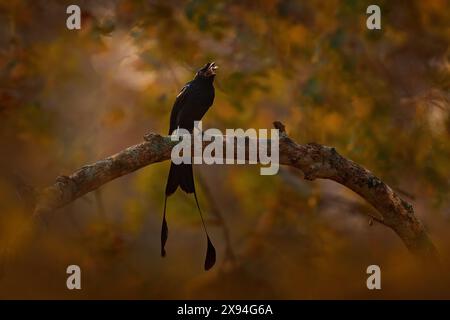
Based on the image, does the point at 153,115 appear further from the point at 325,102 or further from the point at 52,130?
the point at 325,102

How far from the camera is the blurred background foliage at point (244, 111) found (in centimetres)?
618

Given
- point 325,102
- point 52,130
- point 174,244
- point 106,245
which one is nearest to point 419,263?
point 325,102

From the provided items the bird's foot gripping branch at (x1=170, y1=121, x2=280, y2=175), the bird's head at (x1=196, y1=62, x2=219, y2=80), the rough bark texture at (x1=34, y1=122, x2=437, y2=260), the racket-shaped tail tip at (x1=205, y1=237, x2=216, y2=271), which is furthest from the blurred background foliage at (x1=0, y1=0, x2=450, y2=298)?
the bird's foot gripping branch at (x1=170, y1=121, x2=280, y2=175)

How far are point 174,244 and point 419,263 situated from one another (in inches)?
214

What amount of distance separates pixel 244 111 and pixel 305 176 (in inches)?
121

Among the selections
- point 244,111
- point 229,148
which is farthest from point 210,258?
point 244,111

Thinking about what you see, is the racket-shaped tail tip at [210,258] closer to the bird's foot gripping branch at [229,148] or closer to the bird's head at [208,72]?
the bird's foot gripping branch at [229,148]

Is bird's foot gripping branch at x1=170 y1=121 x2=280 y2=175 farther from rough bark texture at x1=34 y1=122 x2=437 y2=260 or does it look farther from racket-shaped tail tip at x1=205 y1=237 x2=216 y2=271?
racket-shaped tail tip at x1=205 y1=237 x2=216 y2=271

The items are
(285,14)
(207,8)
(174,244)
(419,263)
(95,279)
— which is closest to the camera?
(419,263)

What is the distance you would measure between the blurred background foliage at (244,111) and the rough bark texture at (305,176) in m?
1.83

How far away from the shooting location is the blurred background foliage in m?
6.18

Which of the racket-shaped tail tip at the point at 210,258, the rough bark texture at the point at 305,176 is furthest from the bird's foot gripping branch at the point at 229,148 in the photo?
the racket-shaped tail tip at the point at 210,258

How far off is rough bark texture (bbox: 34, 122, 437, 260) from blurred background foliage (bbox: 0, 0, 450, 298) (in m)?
1.83

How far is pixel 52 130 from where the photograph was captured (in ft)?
21.9
